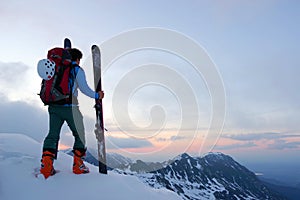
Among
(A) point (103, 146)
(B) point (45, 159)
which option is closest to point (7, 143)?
(B) point (45, 159)

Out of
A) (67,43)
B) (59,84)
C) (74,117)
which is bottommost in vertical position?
(74,117)

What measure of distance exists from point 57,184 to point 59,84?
2.38 m

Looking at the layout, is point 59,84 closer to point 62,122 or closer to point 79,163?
point 62,122

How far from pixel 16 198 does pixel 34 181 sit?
2.09 feet

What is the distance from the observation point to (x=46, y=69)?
271 inches

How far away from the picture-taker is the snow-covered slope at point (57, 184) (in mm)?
5969

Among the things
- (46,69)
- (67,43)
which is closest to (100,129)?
(46,69)

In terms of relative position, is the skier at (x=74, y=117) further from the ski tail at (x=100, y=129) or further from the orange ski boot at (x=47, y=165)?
the ski tail at (x=100, y=129)

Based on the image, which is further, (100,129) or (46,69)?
(100,129)

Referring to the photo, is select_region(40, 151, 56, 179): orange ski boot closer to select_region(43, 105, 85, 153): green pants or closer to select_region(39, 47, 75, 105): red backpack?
select_region(43, 105, 85, 153): green pants

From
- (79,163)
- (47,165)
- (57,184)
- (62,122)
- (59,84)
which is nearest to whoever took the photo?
(57,184)

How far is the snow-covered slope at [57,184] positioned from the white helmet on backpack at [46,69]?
87.4 inches

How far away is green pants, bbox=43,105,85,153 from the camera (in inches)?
283

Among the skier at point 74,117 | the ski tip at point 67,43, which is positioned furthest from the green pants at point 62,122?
the ski tip at point 67,43
